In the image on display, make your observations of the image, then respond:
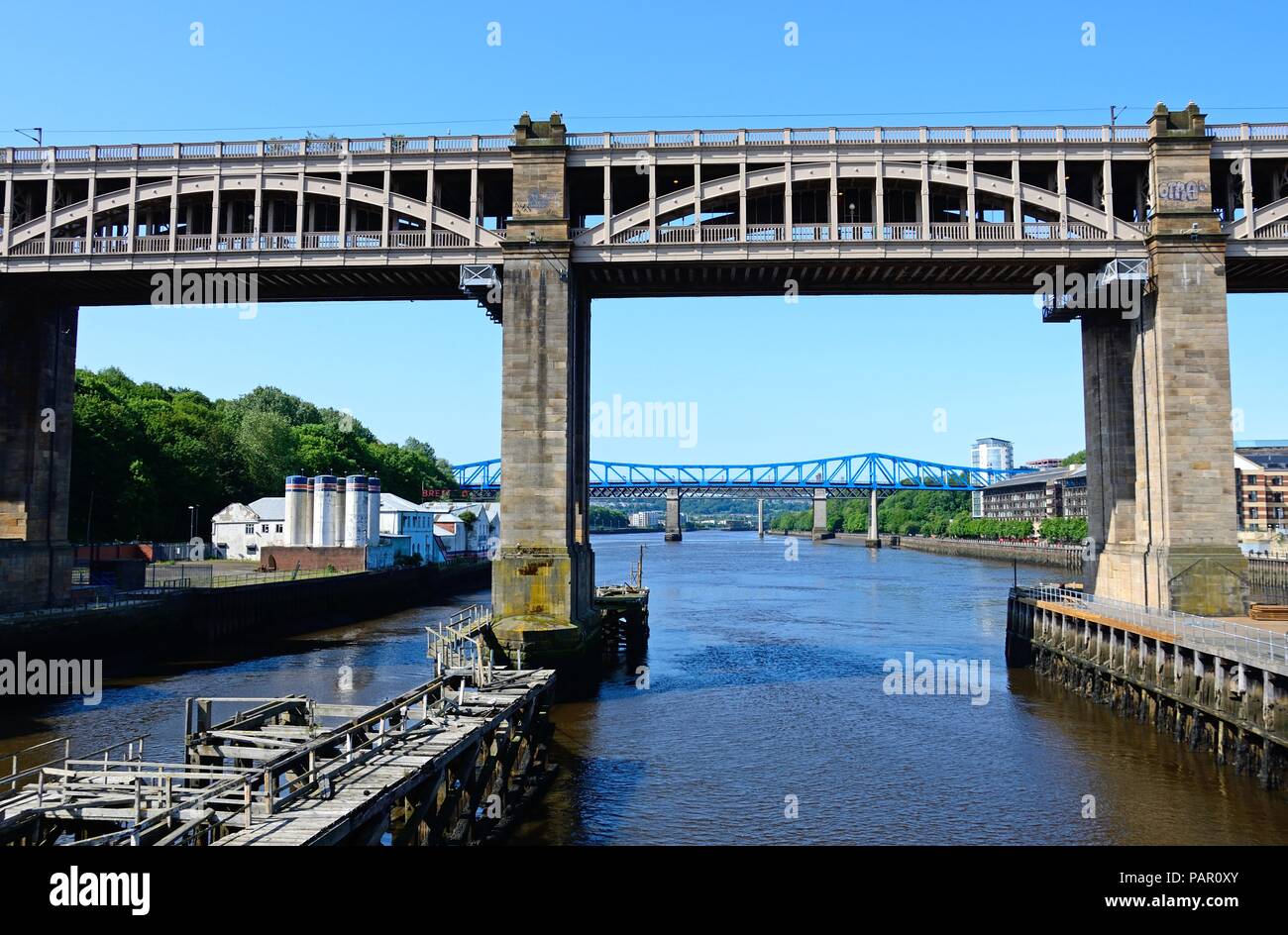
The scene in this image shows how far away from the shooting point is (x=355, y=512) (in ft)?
253

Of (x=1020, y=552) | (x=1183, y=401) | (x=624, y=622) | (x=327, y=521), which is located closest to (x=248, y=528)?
(x=327, y=521)

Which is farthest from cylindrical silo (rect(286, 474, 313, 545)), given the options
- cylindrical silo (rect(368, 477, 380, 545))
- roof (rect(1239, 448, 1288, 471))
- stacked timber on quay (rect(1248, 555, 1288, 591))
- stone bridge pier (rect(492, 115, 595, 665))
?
roof (rect(1239, 448, 1288, 471))

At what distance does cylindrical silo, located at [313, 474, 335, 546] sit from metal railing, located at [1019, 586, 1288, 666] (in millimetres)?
56092

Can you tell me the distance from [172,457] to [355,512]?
17887mm

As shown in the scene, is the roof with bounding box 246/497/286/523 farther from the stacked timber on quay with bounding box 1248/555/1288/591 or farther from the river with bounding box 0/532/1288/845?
the stacked timber on quay with bounding box 1248/555/1288/591

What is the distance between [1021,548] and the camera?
148 m

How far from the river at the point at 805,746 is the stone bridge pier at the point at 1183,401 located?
596 centimetres

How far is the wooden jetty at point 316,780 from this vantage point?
1327 cm

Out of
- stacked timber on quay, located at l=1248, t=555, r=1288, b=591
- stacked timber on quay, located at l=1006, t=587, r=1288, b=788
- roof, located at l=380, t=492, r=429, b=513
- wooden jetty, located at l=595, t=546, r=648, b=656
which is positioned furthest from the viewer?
roof, located at l=380, t=492, r=429, b=513

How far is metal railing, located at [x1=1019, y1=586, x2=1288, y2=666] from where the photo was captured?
2422cm

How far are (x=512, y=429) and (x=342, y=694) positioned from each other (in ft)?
37.9

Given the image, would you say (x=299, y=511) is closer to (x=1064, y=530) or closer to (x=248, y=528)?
(x=248, y=528)

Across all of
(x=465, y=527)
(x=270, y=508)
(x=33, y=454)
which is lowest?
(x=465, y=527)

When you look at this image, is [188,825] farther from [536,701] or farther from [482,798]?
[536,701]
